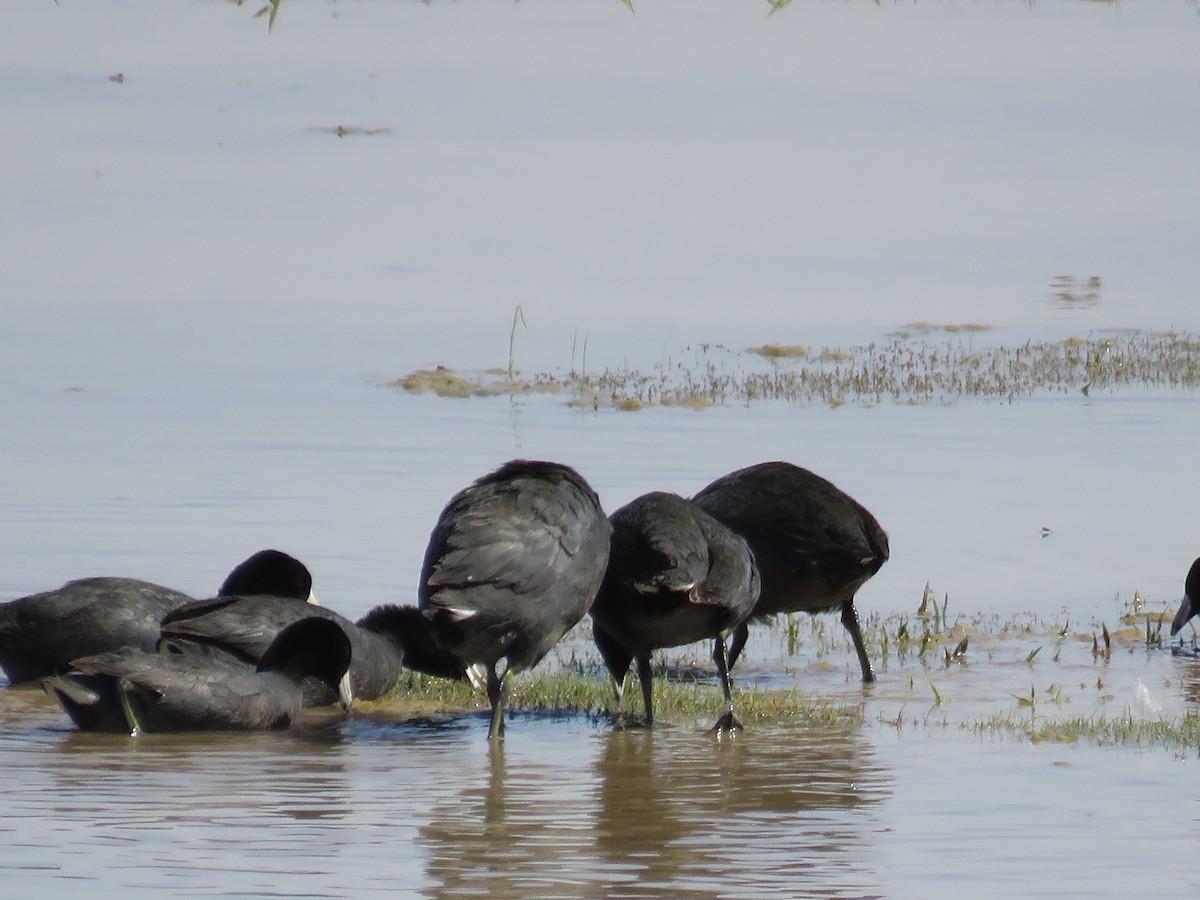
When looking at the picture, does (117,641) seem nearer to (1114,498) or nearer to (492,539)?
(492,539)

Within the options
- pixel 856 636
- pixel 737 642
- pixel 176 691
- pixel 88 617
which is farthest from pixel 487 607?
pixel 856 636

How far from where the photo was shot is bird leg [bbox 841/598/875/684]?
440 inches

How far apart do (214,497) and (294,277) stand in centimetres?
891

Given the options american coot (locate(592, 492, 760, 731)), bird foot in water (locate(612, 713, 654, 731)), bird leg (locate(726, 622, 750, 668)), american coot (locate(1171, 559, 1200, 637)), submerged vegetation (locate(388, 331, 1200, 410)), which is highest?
submerged vegetation (locate(388, 331, 1200, 410))

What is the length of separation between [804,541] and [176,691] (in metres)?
3.36

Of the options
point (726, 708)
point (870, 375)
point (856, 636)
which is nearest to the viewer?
point (726, 708)

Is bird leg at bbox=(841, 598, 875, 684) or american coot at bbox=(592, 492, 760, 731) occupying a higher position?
american coot at bbox=(592, 492, 760, 731)

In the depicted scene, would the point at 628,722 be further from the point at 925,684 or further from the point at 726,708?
the point at 925,684

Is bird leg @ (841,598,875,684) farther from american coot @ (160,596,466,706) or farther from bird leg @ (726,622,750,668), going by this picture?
american coot @ (160,596,466,706)

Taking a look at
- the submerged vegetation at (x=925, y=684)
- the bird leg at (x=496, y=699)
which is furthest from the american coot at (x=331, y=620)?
the bird leg at (x=496, y=699)

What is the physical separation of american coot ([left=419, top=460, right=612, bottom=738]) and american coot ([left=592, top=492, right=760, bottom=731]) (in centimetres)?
21

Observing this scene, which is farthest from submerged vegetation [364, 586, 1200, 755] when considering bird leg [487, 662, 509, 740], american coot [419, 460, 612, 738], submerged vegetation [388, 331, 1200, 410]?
submerged vegetation [388, 331, 1200, 410]

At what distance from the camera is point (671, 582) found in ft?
30.7

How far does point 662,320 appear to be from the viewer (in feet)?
70.9
